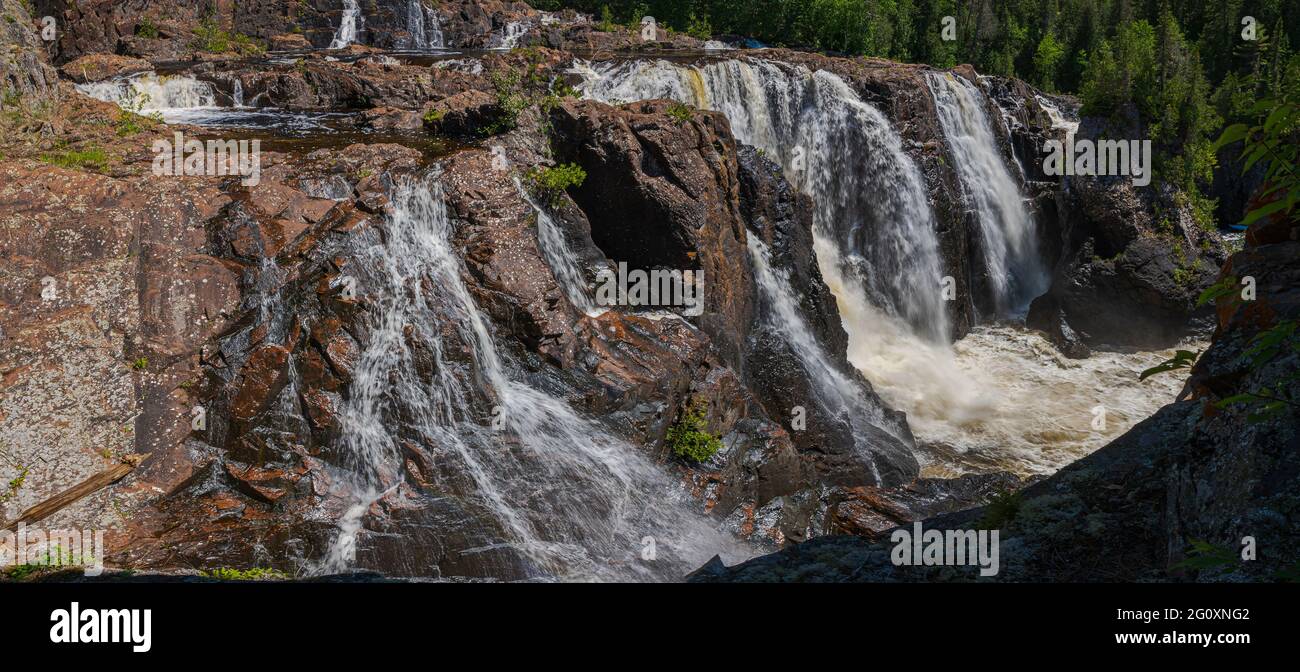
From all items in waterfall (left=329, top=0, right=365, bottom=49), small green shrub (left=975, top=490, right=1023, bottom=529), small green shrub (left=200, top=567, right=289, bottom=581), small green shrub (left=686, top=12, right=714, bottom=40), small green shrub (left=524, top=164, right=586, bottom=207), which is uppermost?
small green shrub (left=686, top=12, right=714, bottom=40)

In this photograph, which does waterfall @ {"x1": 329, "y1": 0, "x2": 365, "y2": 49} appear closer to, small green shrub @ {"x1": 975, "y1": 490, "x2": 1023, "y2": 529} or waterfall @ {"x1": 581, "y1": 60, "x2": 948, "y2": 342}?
waterfall @ {"x1": 581, "y1": 60, "x2": 948, "y2": 342}

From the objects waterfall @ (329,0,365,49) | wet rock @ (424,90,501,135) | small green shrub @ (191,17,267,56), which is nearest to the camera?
wet rock @ (424,90,501,135)

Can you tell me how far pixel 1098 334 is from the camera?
20.8m

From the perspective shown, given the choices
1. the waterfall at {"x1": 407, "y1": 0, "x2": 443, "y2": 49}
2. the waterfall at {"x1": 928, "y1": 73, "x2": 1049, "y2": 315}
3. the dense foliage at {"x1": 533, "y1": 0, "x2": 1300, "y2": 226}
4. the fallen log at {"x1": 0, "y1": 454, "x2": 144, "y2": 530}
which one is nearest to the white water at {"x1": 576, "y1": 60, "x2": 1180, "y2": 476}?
the waterfall at {"x1": 928, "y1": 73, "x2": 1049, "y2": 315}

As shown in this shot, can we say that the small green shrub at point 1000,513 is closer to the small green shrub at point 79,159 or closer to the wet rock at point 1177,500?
the wet rock at point 1177,500

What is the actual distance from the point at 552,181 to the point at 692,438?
4998 millimetres

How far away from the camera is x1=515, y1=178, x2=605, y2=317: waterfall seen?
12117 millimetres

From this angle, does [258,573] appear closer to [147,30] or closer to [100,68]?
[100,68]

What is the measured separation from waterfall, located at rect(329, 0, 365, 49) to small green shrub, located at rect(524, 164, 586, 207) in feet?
81.2

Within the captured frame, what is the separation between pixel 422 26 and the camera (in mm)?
35188

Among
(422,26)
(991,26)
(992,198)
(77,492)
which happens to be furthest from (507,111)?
(991,26)

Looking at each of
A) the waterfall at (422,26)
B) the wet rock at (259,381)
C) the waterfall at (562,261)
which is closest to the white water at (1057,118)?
the waterfall at (562,261)

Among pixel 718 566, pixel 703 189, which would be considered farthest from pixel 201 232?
pixel 718 566
